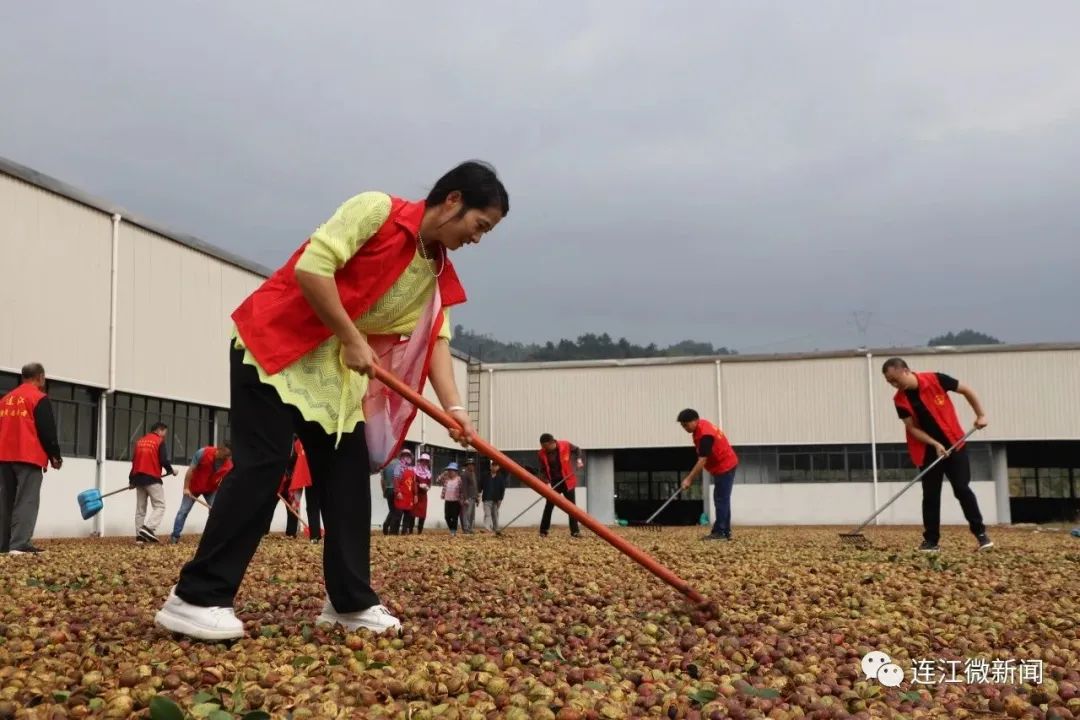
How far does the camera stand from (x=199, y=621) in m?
3.24

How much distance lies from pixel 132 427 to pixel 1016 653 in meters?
17.4

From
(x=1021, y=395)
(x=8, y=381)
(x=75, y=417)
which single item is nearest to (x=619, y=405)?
(x=1021, y=395)

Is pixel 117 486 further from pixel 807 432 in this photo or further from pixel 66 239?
pixel 807 432

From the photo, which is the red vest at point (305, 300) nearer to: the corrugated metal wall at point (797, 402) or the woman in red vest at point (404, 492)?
the woman in red vest at point (404, 492)

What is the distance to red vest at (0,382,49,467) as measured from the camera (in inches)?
355

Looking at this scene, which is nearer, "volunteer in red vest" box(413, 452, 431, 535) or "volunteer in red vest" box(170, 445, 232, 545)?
"volunteer in red vest" box(170, 445, 232, 545)

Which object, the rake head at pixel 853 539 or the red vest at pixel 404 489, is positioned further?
the red vest at pixel 404 489

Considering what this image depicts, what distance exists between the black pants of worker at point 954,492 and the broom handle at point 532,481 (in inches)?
196

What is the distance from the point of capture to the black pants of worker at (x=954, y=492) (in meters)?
8.30

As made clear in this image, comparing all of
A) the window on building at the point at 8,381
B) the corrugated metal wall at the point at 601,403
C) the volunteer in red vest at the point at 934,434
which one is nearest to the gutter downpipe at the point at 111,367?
the window on building at the point at 8,381

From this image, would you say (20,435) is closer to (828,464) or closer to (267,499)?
(267,499)

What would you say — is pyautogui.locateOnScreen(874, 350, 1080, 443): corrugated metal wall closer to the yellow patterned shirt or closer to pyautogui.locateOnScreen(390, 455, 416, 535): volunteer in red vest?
pyautogui.locateOnScreen(390, 455, 416, 535): volunteer in red vest

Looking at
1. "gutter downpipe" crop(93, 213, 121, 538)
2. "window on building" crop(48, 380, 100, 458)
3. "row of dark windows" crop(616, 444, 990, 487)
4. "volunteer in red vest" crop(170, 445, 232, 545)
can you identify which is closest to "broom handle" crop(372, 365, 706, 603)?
"volunteer in red vest" crop(170, 445, 232, 545)

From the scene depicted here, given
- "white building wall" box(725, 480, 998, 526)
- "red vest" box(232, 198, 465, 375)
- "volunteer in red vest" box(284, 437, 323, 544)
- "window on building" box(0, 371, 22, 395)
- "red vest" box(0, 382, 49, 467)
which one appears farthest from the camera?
"white building wall" box(725, 480, 998, 526)
